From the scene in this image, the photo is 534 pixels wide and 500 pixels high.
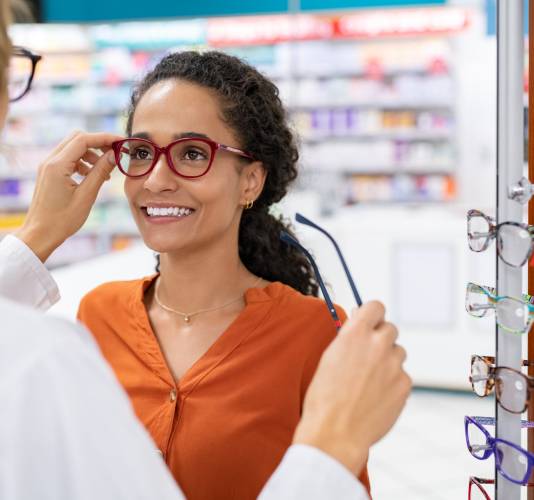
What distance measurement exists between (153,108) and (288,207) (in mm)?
3642

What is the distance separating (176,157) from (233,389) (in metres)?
0.50

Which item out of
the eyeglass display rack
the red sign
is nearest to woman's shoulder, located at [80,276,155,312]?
the eyeglass display rack

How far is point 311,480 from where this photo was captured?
838mm

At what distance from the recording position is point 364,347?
36.4 inches

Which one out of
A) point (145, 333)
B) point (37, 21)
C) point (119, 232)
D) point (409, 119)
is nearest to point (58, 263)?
point (119, 232)

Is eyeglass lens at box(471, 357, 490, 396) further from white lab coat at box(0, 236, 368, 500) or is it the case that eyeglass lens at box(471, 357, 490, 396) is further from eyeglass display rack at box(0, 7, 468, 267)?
eyeglass display rack at box(0, 7, 468, 267)

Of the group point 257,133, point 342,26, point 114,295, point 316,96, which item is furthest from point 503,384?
point 342,26

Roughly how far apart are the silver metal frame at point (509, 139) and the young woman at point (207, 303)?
60 centimetres

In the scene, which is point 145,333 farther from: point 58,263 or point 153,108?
point 58,263

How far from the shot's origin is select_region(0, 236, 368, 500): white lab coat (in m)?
0.65

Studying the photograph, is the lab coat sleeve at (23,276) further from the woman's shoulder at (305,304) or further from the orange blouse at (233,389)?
the woman's shoulder at (305,304)

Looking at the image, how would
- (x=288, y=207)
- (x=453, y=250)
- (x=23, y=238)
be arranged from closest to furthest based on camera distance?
(x=23, y=238), (x=453, y=250), (x=288, y=207)

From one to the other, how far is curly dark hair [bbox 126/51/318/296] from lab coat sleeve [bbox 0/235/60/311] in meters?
0.47

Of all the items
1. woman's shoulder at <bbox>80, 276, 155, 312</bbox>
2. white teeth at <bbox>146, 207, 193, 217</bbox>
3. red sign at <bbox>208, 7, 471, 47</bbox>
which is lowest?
woman's shoulder at <bbox>80, 276, 155, 312</bbox>
